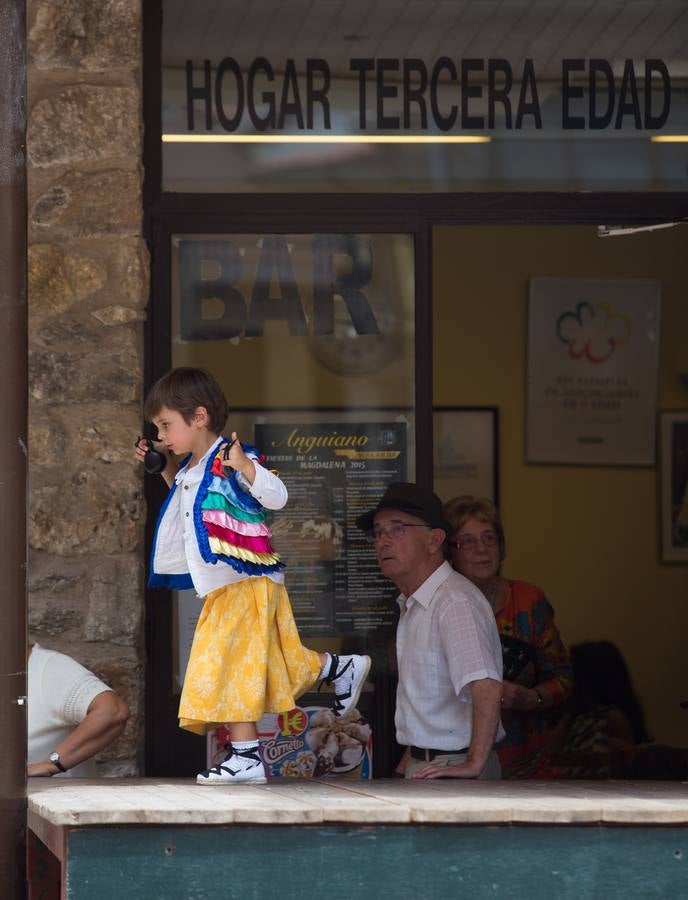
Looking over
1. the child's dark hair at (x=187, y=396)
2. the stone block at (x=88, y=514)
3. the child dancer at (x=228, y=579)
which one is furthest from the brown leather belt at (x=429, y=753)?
the child's dark hair at (x=187, y=396)

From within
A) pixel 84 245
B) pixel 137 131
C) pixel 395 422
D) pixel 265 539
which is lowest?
pixel 265 539

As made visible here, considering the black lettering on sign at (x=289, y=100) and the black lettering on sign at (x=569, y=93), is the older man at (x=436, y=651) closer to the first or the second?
the black lettering on sign at (x=289, y=100)

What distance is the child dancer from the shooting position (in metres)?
4.69

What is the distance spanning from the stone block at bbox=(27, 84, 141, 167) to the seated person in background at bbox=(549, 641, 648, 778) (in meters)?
3.17

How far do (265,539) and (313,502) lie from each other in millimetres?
1401

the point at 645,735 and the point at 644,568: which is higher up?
the point at 644,568

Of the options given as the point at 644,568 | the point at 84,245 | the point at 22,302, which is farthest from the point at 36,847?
the point at 644,568

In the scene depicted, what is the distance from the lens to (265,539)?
486 cm

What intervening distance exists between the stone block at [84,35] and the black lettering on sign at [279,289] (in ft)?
2.78

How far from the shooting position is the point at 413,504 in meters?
5.60

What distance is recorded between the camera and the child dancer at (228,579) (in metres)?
4.69

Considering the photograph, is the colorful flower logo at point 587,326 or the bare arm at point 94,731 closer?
the bare arm at point 94,731

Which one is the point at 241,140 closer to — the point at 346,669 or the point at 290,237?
the point at 290,237

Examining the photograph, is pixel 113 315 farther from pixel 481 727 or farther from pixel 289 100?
pixel 481 727
